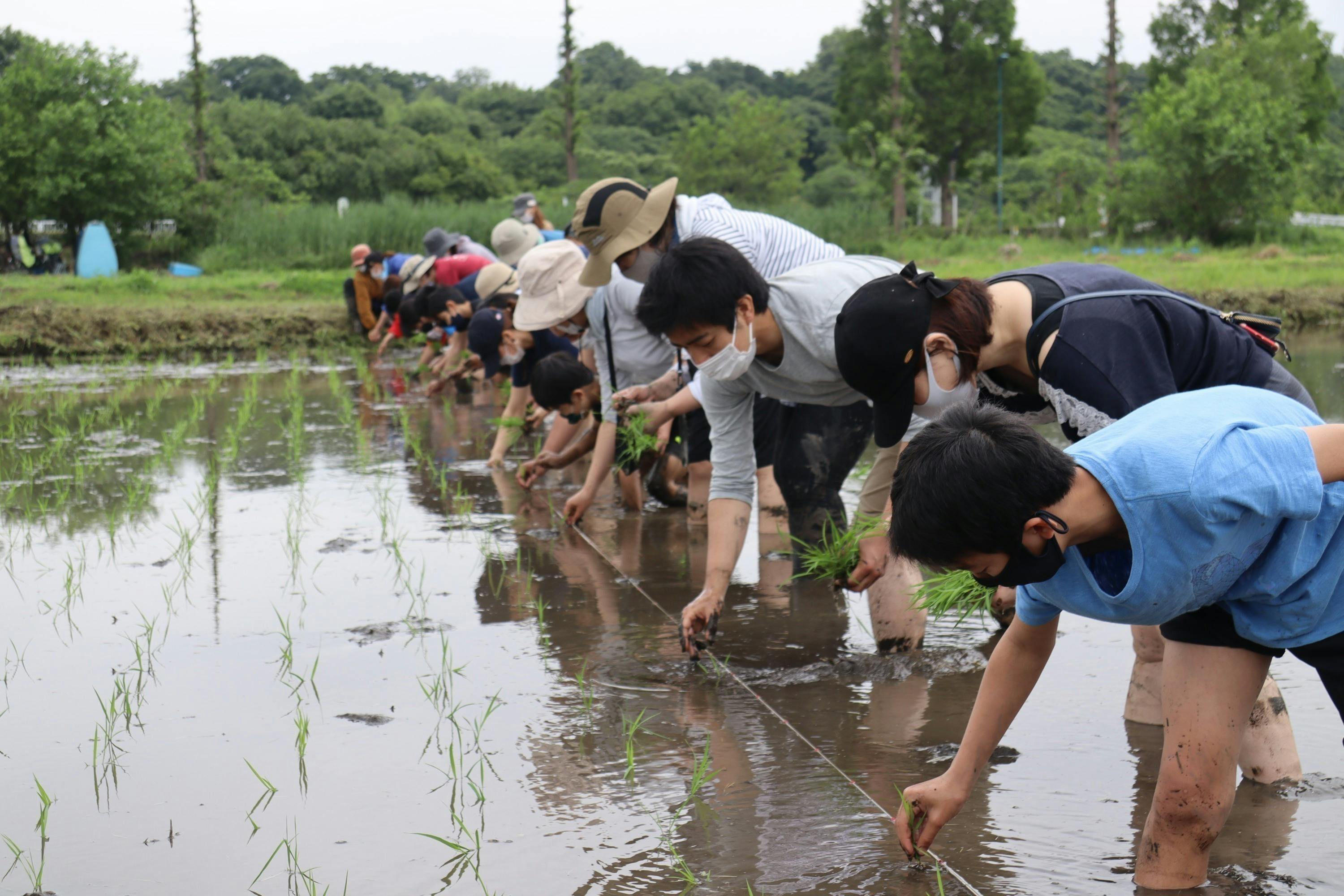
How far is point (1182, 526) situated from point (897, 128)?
2702 cm

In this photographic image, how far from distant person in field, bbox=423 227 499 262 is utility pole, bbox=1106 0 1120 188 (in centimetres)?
2016

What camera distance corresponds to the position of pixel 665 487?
5.47m

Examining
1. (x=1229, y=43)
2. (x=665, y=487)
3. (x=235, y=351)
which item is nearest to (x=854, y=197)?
(x=1229, y=43)

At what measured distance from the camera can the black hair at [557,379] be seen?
5199 millimetres

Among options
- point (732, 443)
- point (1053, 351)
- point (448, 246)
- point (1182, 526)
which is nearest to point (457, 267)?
point (448, 246)

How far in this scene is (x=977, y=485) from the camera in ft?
5.07

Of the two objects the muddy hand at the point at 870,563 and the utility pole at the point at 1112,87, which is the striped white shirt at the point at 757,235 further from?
the utility pole at the point at 1112,87

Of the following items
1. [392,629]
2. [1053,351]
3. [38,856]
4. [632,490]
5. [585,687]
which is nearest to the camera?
[1053,351]

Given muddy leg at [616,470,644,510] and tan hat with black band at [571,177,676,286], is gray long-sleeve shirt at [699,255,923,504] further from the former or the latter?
muddy leg at [616,470,644,510]

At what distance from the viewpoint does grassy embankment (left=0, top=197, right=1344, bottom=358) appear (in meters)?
12.8

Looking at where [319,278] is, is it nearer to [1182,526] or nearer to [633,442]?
[633,442]

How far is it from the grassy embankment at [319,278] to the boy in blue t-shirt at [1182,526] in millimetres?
10378

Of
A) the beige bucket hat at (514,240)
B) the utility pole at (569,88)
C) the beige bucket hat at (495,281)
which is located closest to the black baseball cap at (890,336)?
the beige bucket hat at (495,281)

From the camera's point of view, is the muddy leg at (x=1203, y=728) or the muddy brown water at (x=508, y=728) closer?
the muddy leg at (x=1203, y=728)
